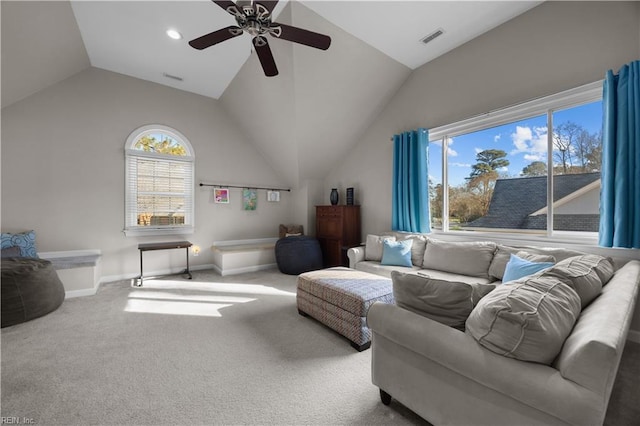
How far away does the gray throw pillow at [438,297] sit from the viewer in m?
1.35

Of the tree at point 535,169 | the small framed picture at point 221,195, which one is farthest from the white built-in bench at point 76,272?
the tree at point 535,169

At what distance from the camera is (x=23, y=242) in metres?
3.49

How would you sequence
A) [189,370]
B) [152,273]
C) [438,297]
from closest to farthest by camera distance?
[438,297] → [189,370] → [152,273]

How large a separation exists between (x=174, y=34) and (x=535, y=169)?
4810 millimetres

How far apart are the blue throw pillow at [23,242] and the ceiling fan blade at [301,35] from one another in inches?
165

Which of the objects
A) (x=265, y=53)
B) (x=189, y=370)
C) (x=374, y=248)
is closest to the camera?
Answer: (x=189, y=370)

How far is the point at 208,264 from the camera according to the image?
517 centimetres

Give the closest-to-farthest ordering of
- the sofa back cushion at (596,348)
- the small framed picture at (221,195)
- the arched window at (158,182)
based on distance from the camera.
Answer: the sofa back cushion at (596,348)
the arched window at (158,182)
the small framed picture at (221,195)

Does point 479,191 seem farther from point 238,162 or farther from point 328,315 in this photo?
point 238,162

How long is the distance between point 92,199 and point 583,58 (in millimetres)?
6536

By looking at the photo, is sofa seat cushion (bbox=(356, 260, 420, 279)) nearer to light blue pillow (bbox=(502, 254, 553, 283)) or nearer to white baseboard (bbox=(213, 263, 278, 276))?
light blue pillow (bbox=(502, 254, 553, 283))

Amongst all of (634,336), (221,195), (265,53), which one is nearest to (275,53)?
(265,53)

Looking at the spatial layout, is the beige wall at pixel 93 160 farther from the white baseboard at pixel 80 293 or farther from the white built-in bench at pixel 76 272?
the white baseboard at pixel 80 293

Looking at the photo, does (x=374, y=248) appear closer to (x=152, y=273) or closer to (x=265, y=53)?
(x=265, y=53)
